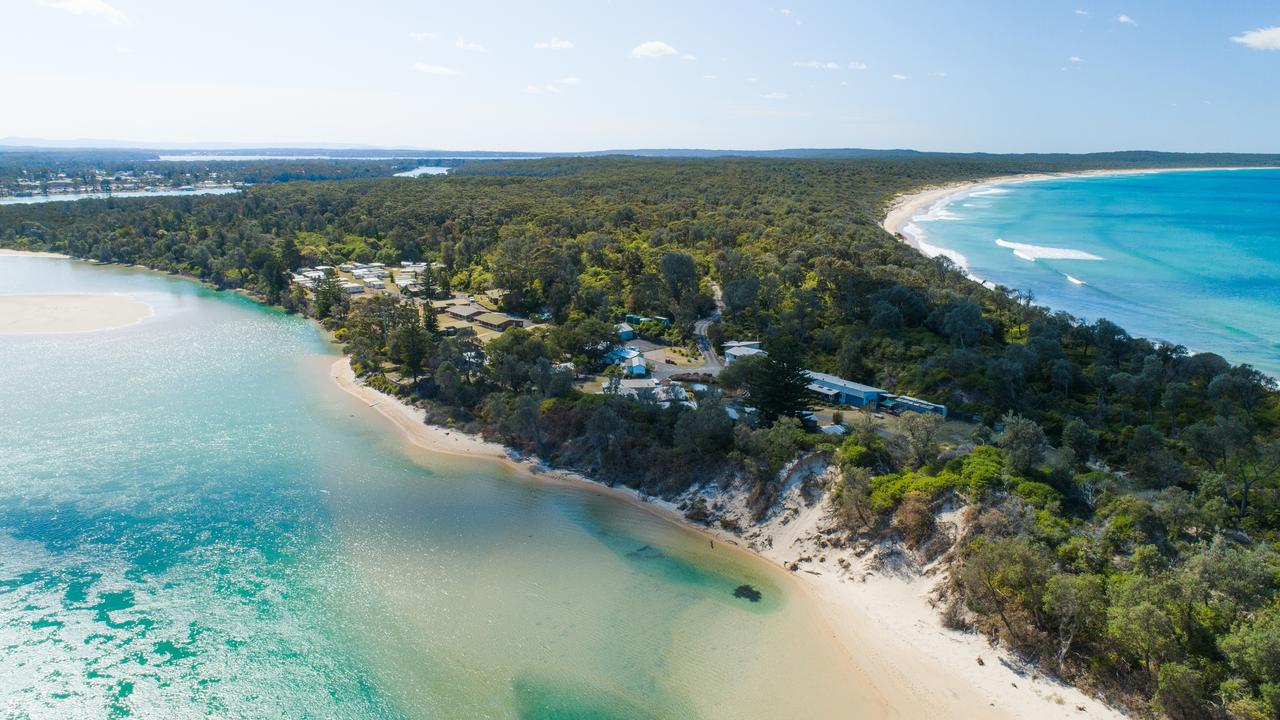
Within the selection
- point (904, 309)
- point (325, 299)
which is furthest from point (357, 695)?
point (325, 299)

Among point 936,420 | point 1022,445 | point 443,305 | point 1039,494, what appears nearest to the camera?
point 1039,494

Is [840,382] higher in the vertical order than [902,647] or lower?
higher

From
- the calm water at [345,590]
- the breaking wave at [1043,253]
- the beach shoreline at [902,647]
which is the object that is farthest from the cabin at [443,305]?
the breaking wave at [1043,253]

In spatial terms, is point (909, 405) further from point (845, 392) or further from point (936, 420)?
point (936, 420)

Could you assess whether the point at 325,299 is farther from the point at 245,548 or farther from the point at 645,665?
the point at 645,665

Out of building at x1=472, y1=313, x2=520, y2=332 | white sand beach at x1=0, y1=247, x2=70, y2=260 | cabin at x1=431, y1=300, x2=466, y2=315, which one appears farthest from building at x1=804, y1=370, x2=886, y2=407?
white sand beach at x1=0, y1=247, x2=70, y2=260

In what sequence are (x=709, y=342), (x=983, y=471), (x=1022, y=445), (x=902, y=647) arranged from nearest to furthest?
(x=902, y=647) < (x=983, y=471) < (x=1022, y=445) < (x=709, y=342)

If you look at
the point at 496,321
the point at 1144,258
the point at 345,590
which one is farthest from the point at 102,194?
the point at 1144,258

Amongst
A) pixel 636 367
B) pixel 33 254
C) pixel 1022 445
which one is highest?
pixel 1022 445
